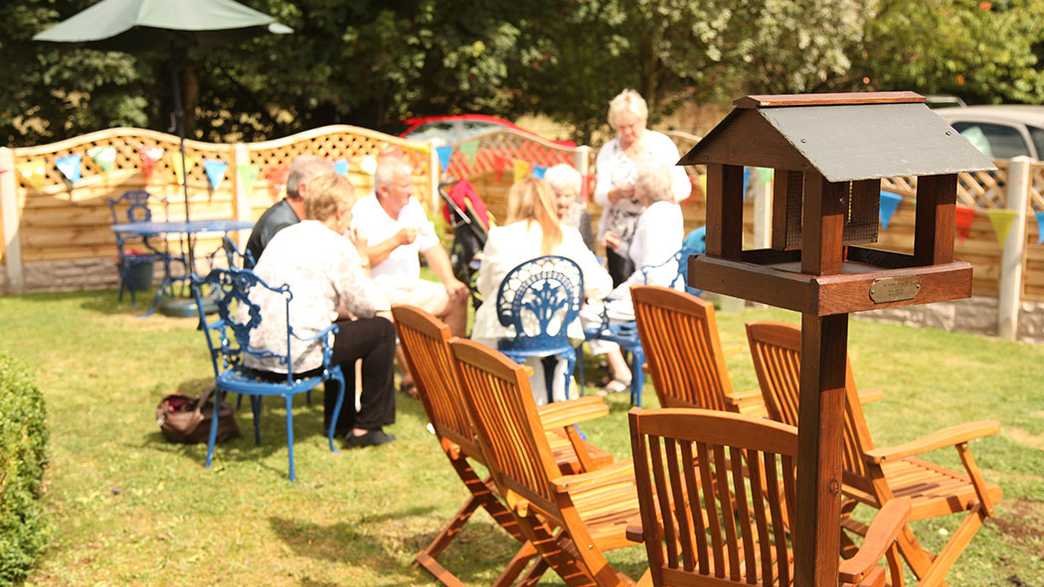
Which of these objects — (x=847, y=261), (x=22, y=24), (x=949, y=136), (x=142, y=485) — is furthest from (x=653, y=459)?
(x=22, y=24)

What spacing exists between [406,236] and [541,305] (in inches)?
32.5

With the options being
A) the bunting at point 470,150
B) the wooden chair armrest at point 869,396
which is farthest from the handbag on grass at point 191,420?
the bunting at point 470,150

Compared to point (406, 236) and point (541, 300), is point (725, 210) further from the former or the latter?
point (406, 236)

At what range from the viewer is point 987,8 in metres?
17.9

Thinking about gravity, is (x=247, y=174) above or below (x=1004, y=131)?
below

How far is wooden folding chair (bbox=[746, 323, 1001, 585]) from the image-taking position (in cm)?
354

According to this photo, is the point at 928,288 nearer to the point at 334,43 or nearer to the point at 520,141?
the point at 520,141

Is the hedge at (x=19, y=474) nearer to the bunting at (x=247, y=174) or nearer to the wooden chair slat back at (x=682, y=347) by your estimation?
the wooden chair slat back at (x=682, y=347)

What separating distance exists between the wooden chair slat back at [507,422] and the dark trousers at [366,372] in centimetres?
199

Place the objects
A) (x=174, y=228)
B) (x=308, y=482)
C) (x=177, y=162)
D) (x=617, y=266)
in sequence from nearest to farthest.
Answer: (x=308, y=482)
(x=617, y=266)
(x=174, y=228)
(x=177, y=162)

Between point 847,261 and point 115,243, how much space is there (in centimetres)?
954

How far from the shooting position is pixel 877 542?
2818mm

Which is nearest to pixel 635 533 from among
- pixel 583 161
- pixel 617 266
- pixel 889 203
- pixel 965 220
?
pixel 617 266

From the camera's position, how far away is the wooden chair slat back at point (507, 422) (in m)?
3.30
